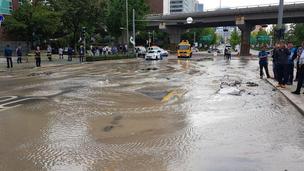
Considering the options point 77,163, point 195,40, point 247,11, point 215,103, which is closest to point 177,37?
point 247,11

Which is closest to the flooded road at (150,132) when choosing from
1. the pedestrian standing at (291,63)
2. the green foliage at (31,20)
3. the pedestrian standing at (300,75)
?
the pedestrian standing at (300,75)

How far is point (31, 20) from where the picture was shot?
169 ft

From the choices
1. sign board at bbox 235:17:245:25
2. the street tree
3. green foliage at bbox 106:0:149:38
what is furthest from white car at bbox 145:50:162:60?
sign board at bbox 235:17:245:25

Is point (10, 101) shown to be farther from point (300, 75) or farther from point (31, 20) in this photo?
point (31, 20)

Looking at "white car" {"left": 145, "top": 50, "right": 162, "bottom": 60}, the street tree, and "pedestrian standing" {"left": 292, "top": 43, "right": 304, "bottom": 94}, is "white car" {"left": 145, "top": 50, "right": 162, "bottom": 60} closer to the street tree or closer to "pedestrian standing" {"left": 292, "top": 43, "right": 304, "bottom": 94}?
the street tree

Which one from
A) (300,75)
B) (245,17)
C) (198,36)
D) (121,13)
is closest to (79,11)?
(121,13)

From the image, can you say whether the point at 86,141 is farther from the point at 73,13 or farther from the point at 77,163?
the point at 73,13

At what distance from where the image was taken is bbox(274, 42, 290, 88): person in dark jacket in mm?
15344

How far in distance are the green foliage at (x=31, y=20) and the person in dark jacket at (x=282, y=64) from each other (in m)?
37.9

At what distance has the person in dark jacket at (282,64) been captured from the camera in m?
15.3

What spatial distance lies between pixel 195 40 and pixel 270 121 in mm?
129653

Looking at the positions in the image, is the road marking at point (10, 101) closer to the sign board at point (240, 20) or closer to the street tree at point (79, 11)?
the street tree at point (79, 11)

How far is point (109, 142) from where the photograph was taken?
23.5 feet

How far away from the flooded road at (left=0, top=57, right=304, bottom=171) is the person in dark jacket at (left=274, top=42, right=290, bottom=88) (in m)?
2.51
